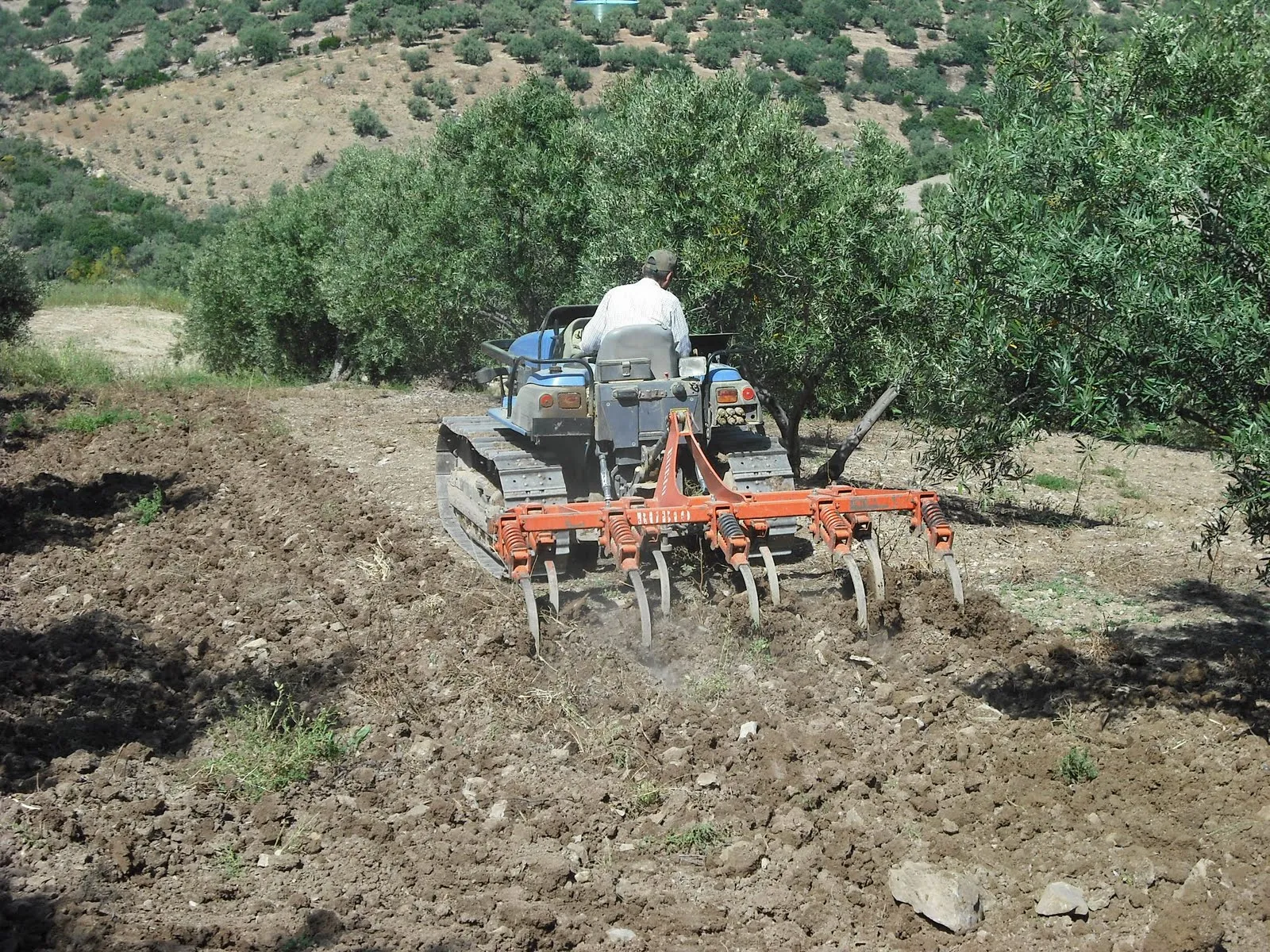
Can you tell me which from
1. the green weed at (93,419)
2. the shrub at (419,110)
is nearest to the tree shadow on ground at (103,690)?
the green weed at (93,419)

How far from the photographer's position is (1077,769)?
638 centimetres

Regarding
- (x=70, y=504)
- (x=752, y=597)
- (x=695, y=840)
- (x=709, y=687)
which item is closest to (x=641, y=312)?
(x=752, y=597)

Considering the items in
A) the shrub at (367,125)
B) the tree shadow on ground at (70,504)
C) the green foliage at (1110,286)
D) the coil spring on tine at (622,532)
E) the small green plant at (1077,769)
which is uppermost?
the green foliage at (1110,286)

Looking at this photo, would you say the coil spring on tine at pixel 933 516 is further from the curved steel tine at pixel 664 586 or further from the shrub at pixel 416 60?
the shrub at pixel 416 60

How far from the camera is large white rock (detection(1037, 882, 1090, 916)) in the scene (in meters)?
5.30

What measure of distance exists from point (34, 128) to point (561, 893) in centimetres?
7547

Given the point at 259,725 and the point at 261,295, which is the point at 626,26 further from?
the point at 259,725

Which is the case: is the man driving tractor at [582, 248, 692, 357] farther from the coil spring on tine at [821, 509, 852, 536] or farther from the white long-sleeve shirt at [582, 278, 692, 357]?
the coil spring on tine at [821, 509, 852, 536]

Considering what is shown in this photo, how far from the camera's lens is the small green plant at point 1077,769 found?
6363 mm

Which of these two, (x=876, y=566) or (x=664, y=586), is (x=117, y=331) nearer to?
(x=664, y=586)

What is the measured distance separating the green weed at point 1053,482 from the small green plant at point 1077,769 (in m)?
8.63

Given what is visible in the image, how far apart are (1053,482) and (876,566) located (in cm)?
686

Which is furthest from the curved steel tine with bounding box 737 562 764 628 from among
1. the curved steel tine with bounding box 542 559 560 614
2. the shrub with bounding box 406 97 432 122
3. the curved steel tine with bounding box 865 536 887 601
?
the shrub with bounding box 406 97 432 122

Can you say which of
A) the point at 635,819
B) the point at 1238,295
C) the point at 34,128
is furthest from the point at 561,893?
the point at 34,128
